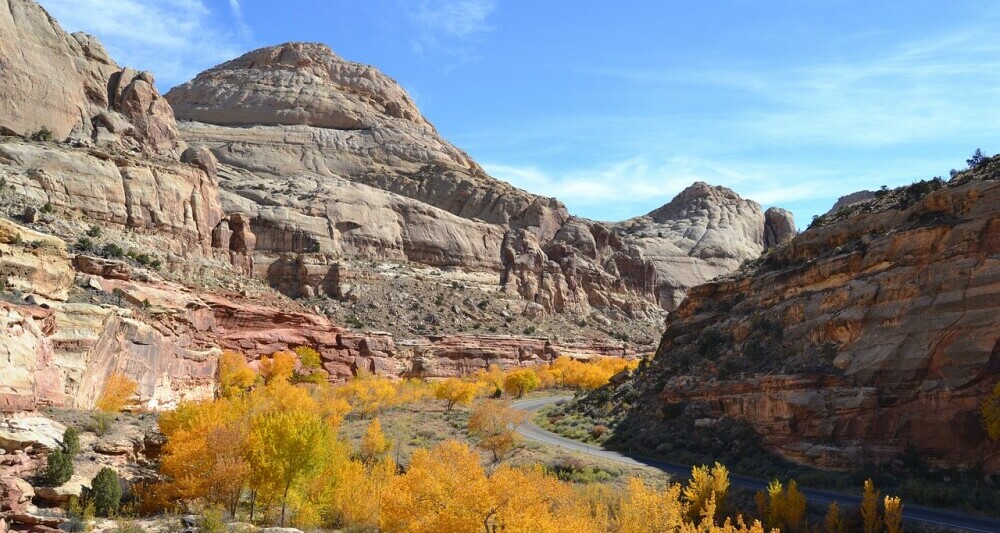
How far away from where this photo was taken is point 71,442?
28.0 m

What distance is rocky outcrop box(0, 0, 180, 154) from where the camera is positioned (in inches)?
2771

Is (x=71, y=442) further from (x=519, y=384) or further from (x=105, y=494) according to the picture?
(x=519, y=384)

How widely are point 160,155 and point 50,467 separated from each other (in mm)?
57714

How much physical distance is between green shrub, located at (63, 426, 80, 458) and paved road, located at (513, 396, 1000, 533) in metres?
23.7

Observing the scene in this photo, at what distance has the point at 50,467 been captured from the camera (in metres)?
26.5

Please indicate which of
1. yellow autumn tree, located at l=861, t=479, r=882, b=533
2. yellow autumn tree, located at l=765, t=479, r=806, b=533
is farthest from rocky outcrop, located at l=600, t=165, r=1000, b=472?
yellow autumn tree, located at l=765, t=479, r=806, b=533

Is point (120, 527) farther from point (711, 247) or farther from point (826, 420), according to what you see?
point (711, 247)

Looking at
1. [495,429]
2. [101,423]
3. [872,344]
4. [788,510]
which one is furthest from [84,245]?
[872,344]

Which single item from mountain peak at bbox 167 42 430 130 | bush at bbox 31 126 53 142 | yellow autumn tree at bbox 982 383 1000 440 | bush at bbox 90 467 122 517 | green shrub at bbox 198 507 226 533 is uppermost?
mountain peak at bbox 167 42 430 130

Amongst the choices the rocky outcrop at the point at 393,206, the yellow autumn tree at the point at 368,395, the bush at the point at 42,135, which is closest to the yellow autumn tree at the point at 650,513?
the yellow autumn tree at the point at 368,395

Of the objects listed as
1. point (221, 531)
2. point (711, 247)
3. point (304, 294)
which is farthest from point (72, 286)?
point (711, 247)

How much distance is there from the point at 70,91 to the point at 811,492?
73.5m

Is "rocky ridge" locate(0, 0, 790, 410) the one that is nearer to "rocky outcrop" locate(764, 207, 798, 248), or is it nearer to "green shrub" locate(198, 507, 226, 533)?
"rocky outcrop" locate(764, 207, 798, 248)

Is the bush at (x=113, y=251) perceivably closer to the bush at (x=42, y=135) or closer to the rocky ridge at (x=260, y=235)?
the rocky ridge at (x=260, y=235)
